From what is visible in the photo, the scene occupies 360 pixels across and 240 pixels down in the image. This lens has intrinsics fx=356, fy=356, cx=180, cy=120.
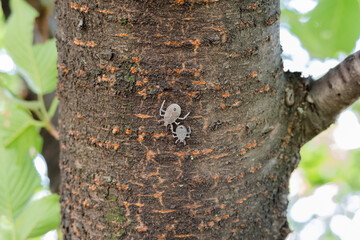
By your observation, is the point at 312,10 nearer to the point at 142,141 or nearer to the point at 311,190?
the point at 142,141

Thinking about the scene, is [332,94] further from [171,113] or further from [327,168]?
[327,168]

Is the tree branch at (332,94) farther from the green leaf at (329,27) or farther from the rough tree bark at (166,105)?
the green leaf at (329,27)

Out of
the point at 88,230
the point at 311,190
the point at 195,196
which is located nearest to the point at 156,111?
the point at 195,196

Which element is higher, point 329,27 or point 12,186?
point 329,27

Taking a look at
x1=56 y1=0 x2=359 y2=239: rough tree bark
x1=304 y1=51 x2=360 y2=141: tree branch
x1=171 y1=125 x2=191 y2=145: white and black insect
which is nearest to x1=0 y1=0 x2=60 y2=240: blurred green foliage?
x1=56 y1=0 x2=359 y2=239: rough tree bark

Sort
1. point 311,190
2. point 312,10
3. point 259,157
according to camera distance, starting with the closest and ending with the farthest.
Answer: point 259,157 → point 312,10 → point 311,190

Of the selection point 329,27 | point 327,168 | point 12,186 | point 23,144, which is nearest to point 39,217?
point 12,186
